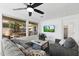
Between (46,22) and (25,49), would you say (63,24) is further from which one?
(25,49)

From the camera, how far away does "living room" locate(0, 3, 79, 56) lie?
1833 mm

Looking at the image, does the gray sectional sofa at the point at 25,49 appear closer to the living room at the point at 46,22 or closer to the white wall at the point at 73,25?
the living room at the point at 46,22

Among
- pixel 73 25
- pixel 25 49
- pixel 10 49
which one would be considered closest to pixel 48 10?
pixel 73 25

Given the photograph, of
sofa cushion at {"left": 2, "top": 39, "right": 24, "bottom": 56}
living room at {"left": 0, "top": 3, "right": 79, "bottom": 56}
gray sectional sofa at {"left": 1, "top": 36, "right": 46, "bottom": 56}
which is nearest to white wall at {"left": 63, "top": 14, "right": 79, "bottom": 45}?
living room at {"left": 0, "top": 3, "right": 79, "bottom": 56}

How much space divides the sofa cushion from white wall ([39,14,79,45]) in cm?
52

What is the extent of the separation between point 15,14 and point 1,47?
2.07ft

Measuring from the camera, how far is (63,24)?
1917 millimetres

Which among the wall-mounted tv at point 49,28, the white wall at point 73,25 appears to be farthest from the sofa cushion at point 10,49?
the white wall at point 73,25

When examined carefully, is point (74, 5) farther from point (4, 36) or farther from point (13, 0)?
point (4, 36)

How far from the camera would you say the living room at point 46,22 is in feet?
6.01

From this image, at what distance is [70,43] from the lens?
187cm

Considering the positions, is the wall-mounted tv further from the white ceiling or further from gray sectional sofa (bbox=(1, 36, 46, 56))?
gray sectional sofa (bbox=(1, 36, 46, 56))

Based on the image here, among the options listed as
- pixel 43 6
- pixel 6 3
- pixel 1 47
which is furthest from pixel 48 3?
pixel 1 47

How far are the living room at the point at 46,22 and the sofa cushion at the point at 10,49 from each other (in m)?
0.06
